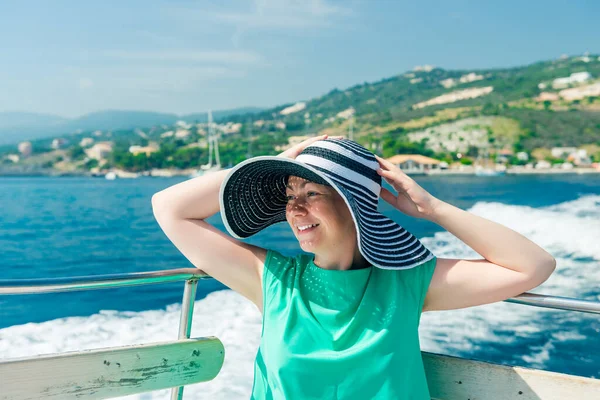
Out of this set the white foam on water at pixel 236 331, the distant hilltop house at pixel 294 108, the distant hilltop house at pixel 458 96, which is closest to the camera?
the white foam on water at pixel 236 331

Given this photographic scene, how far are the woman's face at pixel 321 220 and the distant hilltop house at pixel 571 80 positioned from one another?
4470 inches

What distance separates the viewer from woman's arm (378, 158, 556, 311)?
55.7 inches

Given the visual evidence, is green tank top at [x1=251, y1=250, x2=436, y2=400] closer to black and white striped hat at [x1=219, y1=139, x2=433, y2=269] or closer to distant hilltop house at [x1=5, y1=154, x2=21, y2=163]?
black and white striped hat at [x1=219, y1=139, x2=433, y2=269]

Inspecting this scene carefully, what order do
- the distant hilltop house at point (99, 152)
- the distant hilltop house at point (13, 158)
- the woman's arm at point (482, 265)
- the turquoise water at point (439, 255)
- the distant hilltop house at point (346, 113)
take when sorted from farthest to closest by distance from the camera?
the distant hilltop house at point (346, 113), the distant hilltop house at point (99, 152), the distant hilltop house at point (13, 158), the turquoise water at point (439, 255), the woman's arm at point (482, 265)

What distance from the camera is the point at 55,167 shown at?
294ft

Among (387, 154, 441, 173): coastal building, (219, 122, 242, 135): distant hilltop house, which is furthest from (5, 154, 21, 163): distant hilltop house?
(387, 154, 441, 173): coastal building

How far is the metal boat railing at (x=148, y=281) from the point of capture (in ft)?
4.36

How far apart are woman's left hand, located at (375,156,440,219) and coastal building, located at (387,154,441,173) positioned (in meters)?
73.3

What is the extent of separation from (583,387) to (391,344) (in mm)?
516

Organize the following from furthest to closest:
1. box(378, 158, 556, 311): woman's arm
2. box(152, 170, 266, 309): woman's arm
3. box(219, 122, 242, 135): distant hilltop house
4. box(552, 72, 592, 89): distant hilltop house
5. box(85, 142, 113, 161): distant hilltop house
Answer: box(219, 122, 242, 135): distant hilltop house < box(552, 72, 592, 89): distant hilltop house < box(85, 142, 113, 161): distant hilltop house < box(152, 170, 266, 309): woman's arm < box(378, 158, 556, 311): woman's arm

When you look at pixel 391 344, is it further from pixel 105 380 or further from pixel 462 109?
pixel 462 109

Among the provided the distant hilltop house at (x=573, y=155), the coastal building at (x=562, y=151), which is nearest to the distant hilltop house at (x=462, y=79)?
the coastal building at (x=562, y=151)

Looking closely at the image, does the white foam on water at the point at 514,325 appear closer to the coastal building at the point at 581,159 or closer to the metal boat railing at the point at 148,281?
the metal boat railing at the point at 148,281

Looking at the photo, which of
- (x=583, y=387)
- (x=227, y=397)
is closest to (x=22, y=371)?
(x=583, y=387)
